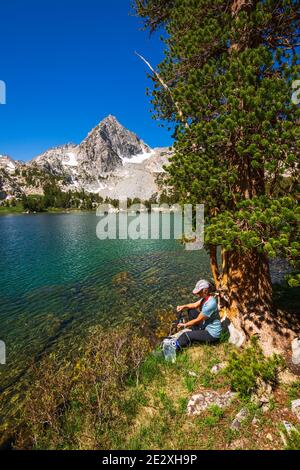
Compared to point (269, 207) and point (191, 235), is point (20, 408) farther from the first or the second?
point (269, 207)

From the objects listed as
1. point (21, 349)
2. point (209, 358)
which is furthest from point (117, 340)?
point (21, 349)

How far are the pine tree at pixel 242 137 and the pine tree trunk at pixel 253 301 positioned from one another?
4 centimetres

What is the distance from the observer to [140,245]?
1994 inches

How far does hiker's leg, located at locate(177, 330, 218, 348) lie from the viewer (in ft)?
35.6

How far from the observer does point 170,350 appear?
1048 centimetres

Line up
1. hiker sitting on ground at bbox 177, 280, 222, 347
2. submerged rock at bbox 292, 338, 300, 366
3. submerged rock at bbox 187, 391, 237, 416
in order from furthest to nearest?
hiker sitting on ground at bbox 177, 280, 222, 347 < submerged rock at bbox 292, 338, 300, 366 < submerged rock at bbox 187, 391, 237, 416

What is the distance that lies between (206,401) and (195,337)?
9.72ft

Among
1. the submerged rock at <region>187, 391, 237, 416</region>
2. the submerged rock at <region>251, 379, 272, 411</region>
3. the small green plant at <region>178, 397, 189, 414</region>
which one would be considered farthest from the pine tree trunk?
the small green plant at <region>178, 397, 189, 414</region>

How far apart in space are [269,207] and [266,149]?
1.77m

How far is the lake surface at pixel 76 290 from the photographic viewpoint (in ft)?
53.2

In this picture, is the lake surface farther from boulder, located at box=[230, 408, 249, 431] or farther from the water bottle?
boulder, located at box=[230, 408, 249, 431]

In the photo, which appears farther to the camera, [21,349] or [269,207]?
[21,349]

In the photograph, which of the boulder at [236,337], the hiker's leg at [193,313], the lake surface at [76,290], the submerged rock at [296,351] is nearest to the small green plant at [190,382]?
the boulder at [236,337]

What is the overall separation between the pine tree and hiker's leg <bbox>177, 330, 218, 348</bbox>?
1342 mm
